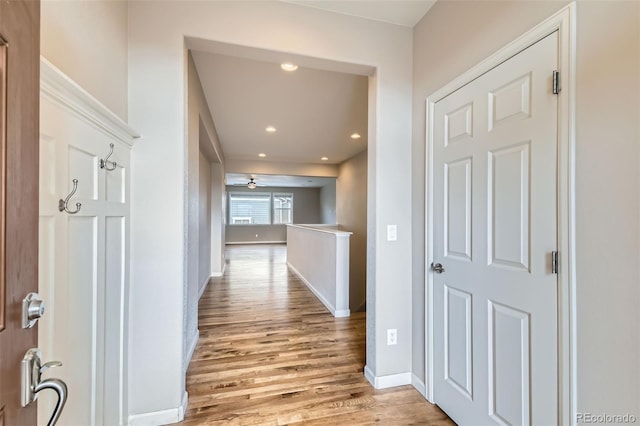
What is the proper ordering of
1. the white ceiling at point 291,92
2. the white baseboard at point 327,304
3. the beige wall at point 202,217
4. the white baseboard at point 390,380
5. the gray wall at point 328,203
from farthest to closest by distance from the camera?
the gray wall at point 328,203 → the beige wall at point 202,217 → the white baseboard at point 327,304 → the white baseboard at point 390,380 → the white ceiling at point 291,92

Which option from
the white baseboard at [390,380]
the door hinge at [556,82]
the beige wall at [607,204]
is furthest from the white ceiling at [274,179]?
the beige wall at [607,204]

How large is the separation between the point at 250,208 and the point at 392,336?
1144 centimetres

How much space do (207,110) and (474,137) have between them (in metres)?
2.98

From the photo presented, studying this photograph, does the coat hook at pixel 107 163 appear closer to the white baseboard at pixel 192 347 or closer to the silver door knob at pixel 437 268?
the white baseboard at pixel 192 347

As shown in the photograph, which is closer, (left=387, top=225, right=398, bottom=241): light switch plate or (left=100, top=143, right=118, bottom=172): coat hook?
(left=100, top=143, right=118, bottom=172): coat hook

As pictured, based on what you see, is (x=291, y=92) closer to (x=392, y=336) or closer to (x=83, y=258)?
(x=83, y=258)

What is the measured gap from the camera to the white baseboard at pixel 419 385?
195 cm

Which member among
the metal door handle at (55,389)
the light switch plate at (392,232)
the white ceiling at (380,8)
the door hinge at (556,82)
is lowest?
the metal door handle at (55,389)

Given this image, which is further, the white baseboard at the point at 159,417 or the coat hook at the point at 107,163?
the white baseboard at the point at 159,417

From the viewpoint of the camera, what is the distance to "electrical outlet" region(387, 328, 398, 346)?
207 centimetres

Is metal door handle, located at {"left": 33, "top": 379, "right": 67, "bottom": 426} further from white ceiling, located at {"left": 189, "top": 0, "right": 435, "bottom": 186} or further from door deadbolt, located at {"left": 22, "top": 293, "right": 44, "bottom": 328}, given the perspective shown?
white ceiling, located at {"left": 189, "top": 0, "right": 435, "bottom": 186}

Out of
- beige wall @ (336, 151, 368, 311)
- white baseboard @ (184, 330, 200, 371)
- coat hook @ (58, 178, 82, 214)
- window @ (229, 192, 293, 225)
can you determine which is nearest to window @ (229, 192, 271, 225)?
window @ (229, 192, 293, 225)

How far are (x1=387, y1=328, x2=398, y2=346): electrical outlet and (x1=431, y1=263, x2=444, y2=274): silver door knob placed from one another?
575 millimetres

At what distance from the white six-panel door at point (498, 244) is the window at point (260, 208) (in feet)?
37.7
